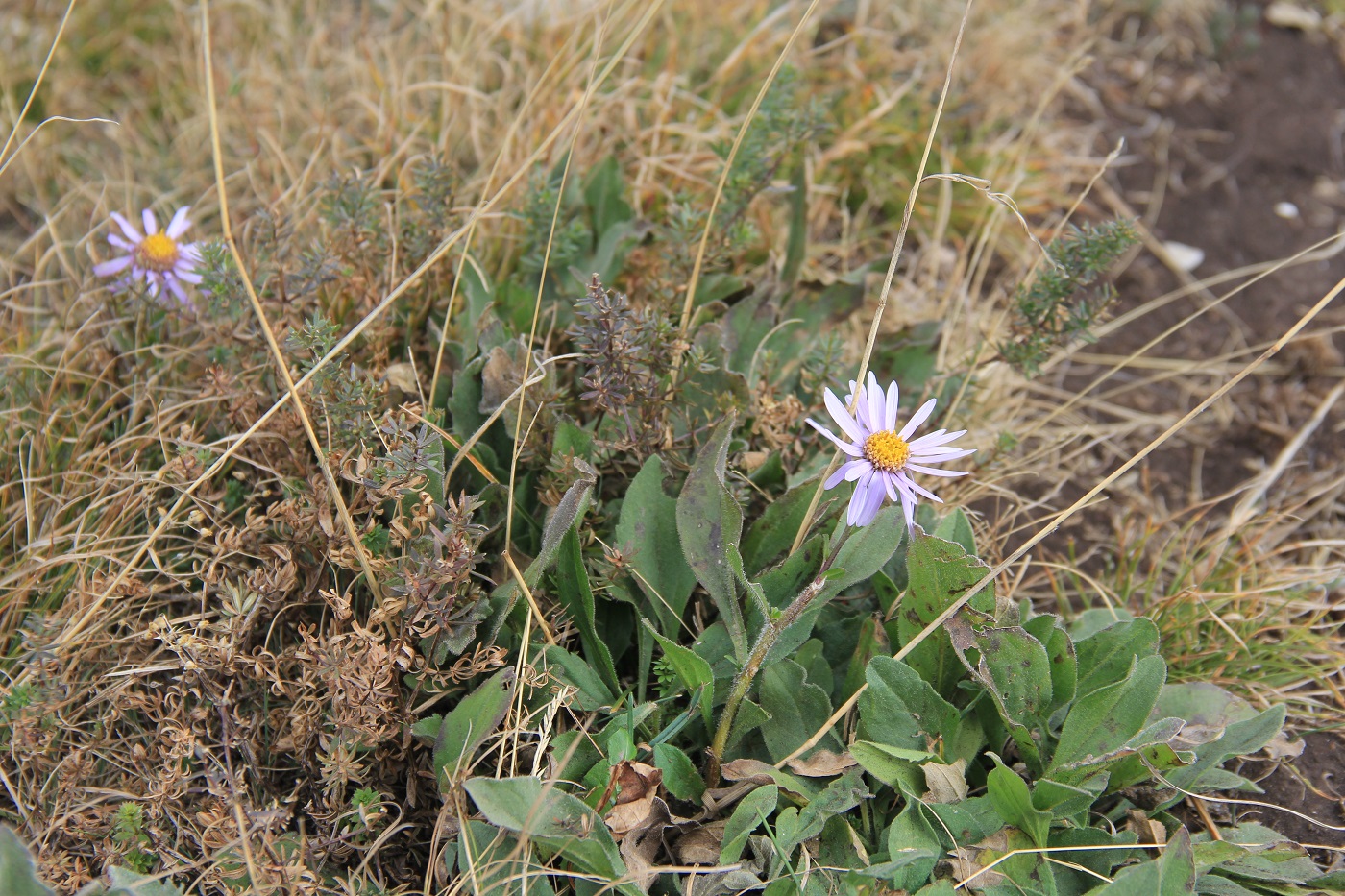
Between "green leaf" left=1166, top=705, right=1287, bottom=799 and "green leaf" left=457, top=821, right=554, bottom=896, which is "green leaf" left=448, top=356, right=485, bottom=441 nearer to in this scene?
"green leaf" left=457, top=821, right=554, bottom=896

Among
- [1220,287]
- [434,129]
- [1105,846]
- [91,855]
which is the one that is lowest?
[91,855]

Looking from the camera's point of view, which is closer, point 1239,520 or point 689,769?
point 689,769

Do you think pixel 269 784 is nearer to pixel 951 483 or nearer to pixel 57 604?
pixel 57 604

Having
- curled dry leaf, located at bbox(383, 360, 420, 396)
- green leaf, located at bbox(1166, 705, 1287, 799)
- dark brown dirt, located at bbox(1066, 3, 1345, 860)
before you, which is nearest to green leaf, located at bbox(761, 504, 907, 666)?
green leaf, located at bbox(1166, 705, 1287, 799)

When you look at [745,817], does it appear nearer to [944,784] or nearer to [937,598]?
[944,784]

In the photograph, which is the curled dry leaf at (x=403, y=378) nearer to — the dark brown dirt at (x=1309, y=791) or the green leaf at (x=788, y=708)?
the green leaf at (x=788, y=708)

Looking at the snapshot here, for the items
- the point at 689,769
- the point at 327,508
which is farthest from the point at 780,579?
the point at 327,508

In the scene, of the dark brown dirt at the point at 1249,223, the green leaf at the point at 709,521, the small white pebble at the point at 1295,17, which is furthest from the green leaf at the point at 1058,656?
the small white pebble at the point at 1295,17
